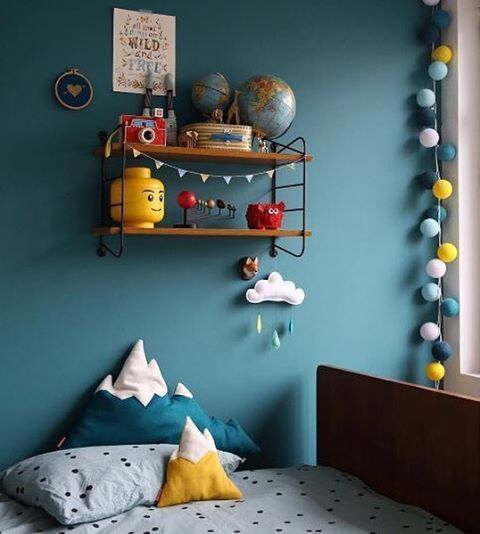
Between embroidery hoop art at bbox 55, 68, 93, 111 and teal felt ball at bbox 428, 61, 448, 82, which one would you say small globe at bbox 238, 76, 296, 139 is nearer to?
embroidery hoop art at bbox 55, 68, 93, 111

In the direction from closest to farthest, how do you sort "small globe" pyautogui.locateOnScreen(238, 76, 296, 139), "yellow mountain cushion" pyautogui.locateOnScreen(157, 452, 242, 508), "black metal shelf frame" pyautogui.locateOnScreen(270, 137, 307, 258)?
1. "yellow mountain cushion" pyautogui.locateOnScreen(157, 452, 242, 508)
2. "small globe" pyautogui.locateOnScreen(238, 76, 296, 139)
3. "black metal shelf frame" pyautogui.locateOnScreen(270, 137, 307, 258)

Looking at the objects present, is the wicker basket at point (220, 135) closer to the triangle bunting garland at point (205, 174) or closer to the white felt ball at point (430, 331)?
the triangle bunting garland at point (205, 174)

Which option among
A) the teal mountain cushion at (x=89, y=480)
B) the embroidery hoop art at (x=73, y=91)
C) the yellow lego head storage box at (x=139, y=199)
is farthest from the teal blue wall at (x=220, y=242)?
the teal mountain cushion at (x=89, y=480)

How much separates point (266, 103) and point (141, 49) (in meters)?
0.45

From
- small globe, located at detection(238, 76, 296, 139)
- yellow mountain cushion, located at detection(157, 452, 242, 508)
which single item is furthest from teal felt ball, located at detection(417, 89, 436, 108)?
yellow mountain cushion, located at detection(157, 452, 242, 508)

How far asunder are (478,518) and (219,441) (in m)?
0.88

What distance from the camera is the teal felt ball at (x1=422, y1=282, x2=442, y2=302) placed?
9.61 ft

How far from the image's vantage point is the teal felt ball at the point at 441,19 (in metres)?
2.91

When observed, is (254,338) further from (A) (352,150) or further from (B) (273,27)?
(B) (273,27)

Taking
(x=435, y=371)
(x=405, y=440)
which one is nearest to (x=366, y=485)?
(x=405, y=440)

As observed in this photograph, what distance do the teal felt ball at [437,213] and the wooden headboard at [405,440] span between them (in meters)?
0.75

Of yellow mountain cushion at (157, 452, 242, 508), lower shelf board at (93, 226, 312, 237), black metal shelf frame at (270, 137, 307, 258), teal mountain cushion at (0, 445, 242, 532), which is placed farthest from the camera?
black metal shelf frame at (270, 137, 307, 258)

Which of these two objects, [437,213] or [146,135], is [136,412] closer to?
[146,135]

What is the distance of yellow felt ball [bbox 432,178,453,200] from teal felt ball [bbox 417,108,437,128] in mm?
218
